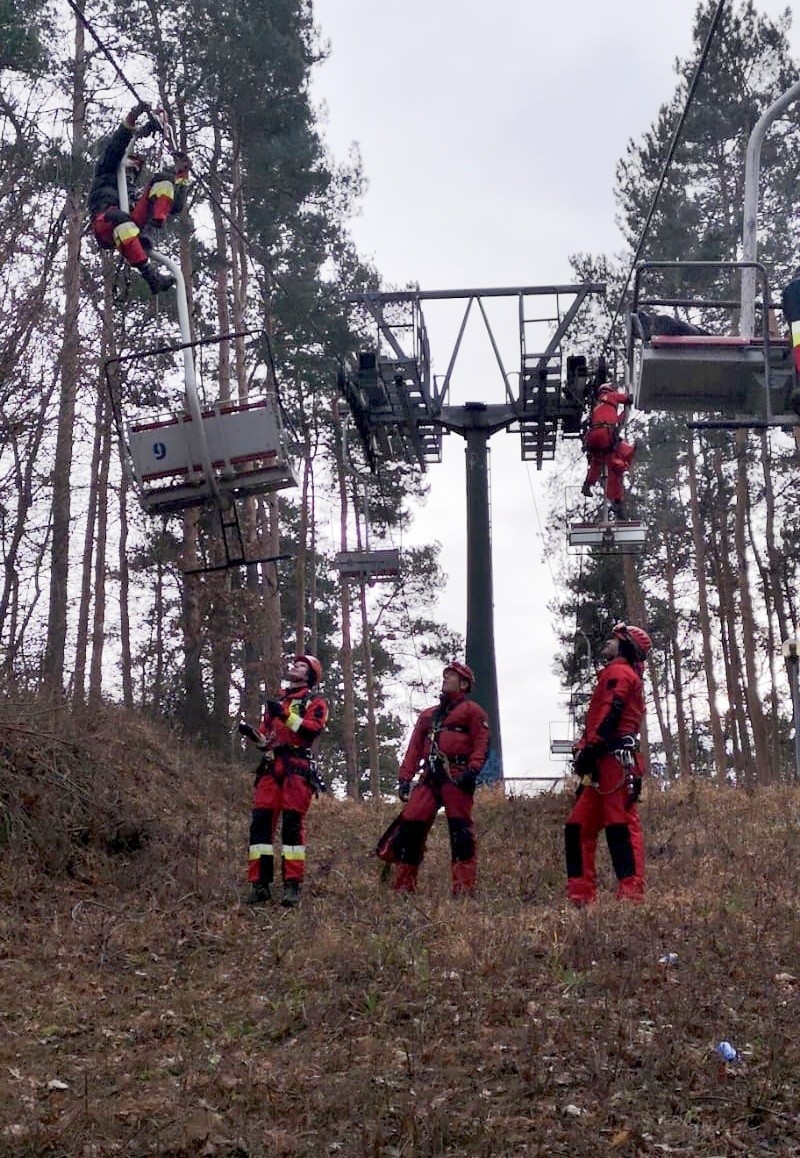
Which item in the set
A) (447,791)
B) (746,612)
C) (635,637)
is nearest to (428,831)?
(447,791)

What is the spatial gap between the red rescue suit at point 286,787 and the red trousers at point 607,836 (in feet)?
7.67

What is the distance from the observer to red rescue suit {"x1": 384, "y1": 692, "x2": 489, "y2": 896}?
11414 millimetres

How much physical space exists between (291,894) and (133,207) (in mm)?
6541

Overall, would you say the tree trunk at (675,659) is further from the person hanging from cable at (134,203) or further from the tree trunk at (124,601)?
the person hanging from cable at (134,203)

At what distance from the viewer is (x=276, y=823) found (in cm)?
1143

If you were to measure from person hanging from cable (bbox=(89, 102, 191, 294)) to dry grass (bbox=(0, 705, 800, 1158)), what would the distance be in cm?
447

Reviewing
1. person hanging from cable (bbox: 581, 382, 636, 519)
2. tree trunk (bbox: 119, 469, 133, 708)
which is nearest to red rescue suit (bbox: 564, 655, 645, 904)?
person hanging from cable (bbox: 581, 382, 636, 519)

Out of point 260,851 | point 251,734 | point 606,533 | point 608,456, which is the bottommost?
point 260,851

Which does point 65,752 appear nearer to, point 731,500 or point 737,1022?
point 737,1022

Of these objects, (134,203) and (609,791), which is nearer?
(609,791)

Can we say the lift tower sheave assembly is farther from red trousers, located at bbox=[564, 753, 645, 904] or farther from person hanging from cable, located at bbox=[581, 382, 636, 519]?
red trousers, located at bbox=[564, 753, 645, 904]

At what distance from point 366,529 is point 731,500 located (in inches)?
559

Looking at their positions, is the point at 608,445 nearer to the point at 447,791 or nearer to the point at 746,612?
the point at 447,791

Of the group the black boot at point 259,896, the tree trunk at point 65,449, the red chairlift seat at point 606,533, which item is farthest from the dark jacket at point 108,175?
the red chairlift seat at point 606,533
